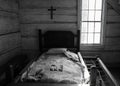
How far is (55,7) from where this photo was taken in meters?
3.57

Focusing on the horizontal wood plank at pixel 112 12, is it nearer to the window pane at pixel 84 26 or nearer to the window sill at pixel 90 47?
the window pane at pixel 84 26

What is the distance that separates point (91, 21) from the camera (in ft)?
12.1

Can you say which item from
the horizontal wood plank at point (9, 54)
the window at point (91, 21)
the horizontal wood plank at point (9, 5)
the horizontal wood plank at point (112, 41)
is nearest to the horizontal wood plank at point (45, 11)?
the horizontal wood plank at point (9, 5)

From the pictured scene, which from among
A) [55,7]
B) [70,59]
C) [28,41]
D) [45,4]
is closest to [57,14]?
[55,7]

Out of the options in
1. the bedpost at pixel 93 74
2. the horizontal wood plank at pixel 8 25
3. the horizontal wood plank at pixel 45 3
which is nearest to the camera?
the bedpost at pixel 93 74

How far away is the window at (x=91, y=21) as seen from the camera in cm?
363

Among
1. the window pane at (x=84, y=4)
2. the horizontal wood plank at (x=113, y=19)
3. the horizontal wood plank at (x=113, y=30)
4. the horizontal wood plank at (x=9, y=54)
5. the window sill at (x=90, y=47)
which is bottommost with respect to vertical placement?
the horizontal wood plank at (x=9, y=54)

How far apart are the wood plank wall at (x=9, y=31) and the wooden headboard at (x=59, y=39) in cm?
68

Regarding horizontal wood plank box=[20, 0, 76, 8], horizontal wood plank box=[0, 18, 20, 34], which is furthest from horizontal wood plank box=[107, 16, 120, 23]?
horizontal wood plank box=[0, 18, 20, 34]

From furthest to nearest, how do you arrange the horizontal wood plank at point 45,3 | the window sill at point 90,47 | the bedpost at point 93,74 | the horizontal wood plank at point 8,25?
the window sill at point 90,47 → the horizontal wood plank at point 45,3 → the horizontal wood plank at point 8,25 → the bedpost at point 93,74

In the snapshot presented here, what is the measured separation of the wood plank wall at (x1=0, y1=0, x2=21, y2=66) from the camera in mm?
2770

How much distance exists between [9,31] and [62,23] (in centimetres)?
145

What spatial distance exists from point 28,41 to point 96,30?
2.05m

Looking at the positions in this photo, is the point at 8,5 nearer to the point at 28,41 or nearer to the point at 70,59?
the point at 28,41
